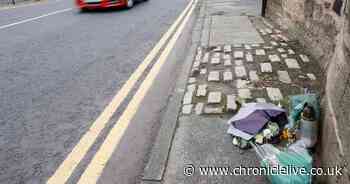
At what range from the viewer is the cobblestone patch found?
12.6 ft

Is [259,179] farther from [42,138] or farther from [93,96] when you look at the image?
[93,96]

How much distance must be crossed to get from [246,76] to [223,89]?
611mm

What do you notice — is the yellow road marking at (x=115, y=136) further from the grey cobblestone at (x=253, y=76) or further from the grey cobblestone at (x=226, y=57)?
the grey cobblestone at (x=253, y=76)

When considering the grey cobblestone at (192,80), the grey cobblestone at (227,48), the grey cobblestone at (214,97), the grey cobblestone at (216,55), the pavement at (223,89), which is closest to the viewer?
the pavement at (223,89)

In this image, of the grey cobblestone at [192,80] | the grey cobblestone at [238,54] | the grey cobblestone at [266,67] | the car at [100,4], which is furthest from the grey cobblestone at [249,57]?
the car at [100,4]

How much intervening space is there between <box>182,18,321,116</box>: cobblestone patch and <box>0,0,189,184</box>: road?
51cm

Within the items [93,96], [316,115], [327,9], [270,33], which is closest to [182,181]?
[316,115]

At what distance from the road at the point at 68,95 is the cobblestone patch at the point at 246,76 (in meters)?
0.51

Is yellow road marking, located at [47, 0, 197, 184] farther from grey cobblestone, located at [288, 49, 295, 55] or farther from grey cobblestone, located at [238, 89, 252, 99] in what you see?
grey cobblestone, located at [288, 49, 295, 55]

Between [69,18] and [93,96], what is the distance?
305 inches

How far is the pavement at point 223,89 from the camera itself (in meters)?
2.76

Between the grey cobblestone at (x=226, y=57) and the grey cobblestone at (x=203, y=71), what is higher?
the grey cobblestone at (x=226, y=57)

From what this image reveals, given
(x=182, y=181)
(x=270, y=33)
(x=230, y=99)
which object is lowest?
(x=182, y=181)

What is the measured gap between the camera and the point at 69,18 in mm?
11031
